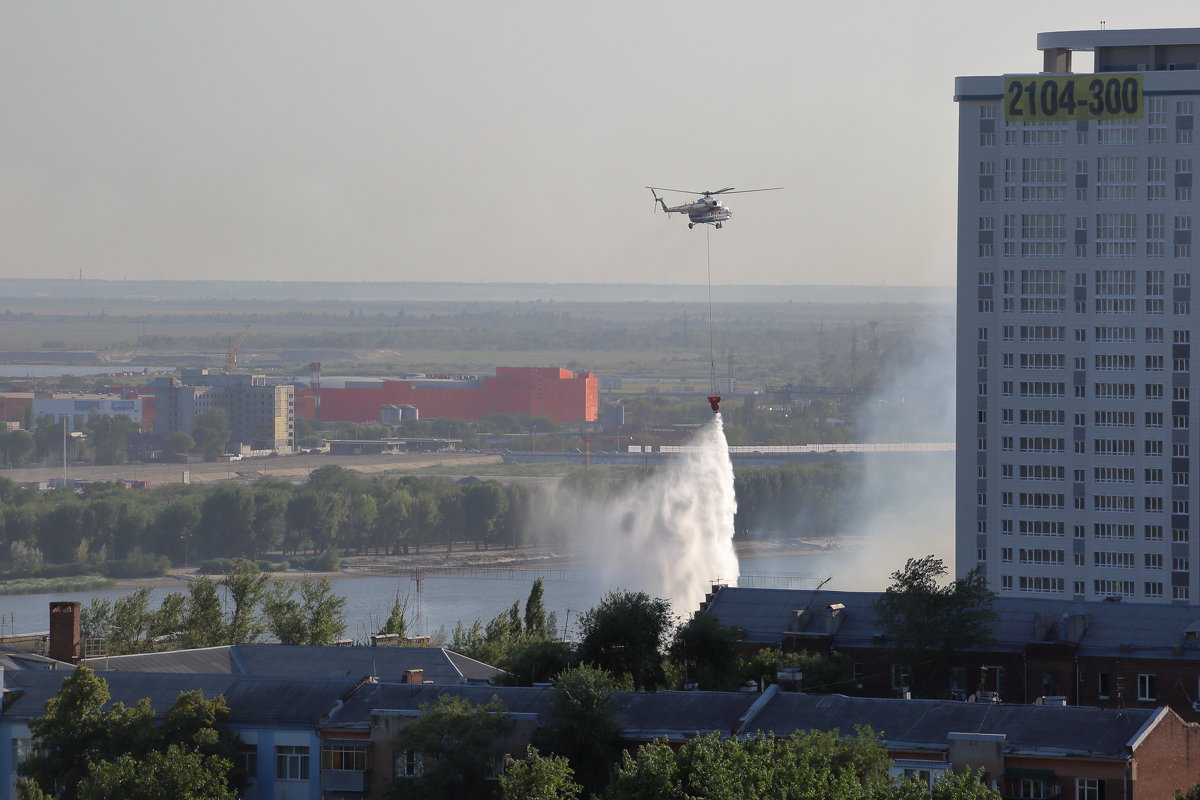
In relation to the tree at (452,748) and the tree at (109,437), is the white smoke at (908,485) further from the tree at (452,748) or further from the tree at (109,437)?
the tree at (452,748)

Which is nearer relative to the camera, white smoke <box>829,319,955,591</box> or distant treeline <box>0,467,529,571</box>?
white smoke <box>829,319,955,591</box>

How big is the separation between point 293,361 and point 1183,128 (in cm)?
13881

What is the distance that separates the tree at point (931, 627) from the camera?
2261cm

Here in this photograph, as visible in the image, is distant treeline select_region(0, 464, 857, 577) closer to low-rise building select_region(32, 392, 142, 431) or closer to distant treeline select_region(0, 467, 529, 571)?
distant treeline select_region(0, 467, 529, 571)

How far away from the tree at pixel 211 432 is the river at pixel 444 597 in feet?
121

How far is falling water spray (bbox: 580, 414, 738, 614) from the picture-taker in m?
45.7

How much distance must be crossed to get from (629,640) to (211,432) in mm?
85730

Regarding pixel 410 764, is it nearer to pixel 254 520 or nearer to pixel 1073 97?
pixel 1073 97

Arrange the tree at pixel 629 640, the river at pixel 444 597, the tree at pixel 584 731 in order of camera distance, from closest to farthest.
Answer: the tree at pixel 584 731, the tree at pixel 629 640, the river at pixel 444 597

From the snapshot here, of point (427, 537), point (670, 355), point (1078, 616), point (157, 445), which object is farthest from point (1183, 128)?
point (670, 355)

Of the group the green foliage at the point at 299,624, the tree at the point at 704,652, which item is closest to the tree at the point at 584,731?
the tree at the point at 704,652

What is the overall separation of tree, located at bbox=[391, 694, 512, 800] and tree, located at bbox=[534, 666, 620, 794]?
38 centimetres

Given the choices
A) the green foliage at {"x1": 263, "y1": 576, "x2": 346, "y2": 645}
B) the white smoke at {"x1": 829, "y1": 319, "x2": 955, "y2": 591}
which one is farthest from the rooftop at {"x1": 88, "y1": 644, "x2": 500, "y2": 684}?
the white smoke at {"x1": 829, "y1": 319, "x2": 955, "y2": 591}

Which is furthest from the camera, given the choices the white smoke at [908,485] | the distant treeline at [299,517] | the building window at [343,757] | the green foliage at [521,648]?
the distant treeline at [299,517]
